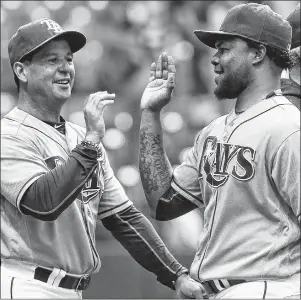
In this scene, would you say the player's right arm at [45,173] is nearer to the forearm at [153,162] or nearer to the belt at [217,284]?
the forearm at [153,162]

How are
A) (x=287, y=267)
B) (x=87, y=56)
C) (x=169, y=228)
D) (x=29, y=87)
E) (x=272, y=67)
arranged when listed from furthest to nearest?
(x=87, y=56) → (x=169, y=228) → (x=29, y=87) → (x=272, y=67) → (x=287, y=267)

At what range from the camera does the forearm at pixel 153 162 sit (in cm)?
422

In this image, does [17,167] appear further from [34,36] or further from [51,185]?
[34,36]

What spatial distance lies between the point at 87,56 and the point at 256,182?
6.48 meters

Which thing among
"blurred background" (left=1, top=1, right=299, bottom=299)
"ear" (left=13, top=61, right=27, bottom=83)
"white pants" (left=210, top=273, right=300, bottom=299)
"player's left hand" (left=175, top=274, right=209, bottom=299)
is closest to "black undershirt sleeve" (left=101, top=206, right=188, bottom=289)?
"player's left hand" (left=175, top=274, right=209, bottom=299)

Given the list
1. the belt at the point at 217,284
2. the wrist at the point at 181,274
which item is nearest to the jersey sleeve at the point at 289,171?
the belt at the point at 217,284

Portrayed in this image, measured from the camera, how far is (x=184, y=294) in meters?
4.13

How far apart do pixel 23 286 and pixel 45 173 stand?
1.82 ft

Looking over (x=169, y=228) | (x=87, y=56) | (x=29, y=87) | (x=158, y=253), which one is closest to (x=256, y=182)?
(x=158, y=253)

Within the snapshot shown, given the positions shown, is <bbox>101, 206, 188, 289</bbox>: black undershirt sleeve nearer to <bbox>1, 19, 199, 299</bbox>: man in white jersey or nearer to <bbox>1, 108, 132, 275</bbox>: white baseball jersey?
<bbox>1, 19, 199, 299</bbox>: man in white jersey

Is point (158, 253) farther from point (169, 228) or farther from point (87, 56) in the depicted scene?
point (87, 56)

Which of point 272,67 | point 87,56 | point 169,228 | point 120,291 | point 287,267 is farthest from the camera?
point 87,56

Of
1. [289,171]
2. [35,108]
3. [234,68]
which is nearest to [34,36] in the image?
[35,108]

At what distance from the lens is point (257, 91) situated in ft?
12.9
